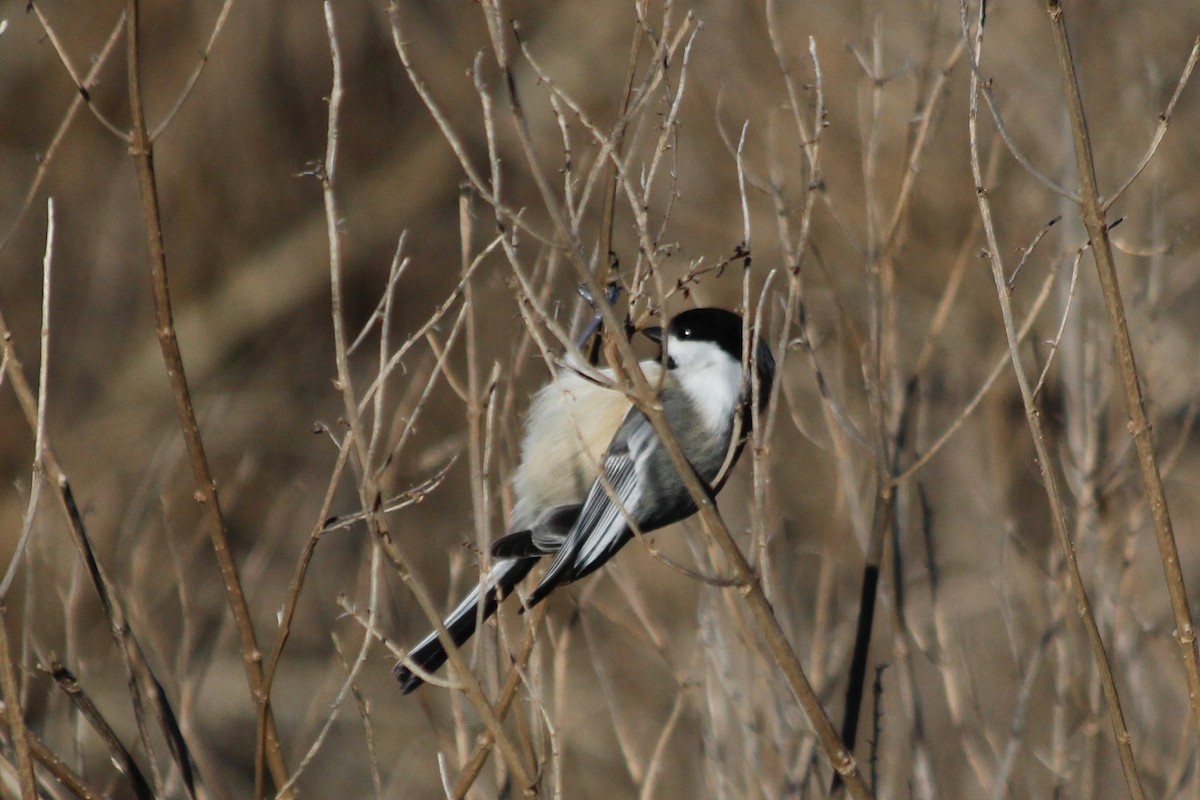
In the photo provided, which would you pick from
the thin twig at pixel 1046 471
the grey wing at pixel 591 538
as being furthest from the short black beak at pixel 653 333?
the thin twig at pixel 1046 471

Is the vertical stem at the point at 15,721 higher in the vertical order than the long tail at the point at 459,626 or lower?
lower

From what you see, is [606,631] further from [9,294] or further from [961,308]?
[9,294]

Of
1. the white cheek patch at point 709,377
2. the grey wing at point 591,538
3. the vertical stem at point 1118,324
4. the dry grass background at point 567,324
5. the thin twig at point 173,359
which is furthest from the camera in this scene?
the dry grass background at point 567,324

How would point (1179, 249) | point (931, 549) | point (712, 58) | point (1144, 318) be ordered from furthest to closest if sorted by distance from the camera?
1. point (712, 58)
2. point (1179, 249)
3. point (1144, 318)
4. point (931, 549)

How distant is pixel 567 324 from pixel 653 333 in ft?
4.78

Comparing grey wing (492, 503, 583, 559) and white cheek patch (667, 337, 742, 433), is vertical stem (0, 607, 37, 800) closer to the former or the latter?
grey wing (492, 503, 583, 559)

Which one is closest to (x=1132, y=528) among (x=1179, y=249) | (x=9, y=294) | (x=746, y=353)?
(x=746, y=353)

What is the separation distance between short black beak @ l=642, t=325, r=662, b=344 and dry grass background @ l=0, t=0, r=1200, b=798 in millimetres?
455

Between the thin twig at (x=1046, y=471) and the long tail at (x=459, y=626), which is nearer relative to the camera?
the thin twig at (x=1046, y=471)

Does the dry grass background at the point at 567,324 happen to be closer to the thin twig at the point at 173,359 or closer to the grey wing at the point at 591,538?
the grey wing at the point at 591,538

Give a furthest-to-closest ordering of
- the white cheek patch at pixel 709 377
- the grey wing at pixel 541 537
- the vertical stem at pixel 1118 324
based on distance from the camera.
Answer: the white cheek patch at pixel 709 377, the grey wing at pixel 541 537, the vertical stem at pixel 1118 324

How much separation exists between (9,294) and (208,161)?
1.32m

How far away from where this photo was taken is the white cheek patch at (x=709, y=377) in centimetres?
285

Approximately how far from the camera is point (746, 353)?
6.31 ft
